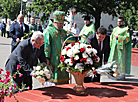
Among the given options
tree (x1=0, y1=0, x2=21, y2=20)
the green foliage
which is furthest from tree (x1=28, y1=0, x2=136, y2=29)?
tree (x1=0, y1=0, x2=21, y2=20)

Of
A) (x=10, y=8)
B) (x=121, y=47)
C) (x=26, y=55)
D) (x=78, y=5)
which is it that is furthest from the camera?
(x=10, y=8)

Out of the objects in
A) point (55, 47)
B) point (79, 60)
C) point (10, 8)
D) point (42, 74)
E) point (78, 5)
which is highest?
point (10, 8)

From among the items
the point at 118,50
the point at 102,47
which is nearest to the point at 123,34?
the point at 118,50

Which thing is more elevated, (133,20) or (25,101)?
(133,20)

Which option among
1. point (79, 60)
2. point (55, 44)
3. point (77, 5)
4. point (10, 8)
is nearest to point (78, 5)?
point (77, 5)

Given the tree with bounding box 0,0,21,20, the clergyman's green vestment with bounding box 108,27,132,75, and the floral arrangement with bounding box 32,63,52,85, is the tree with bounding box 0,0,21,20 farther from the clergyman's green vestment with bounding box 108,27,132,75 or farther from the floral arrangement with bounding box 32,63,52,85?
the floral arrangement with bounding box 32,63,52,85

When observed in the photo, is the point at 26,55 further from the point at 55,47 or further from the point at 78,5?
the point at 78,5

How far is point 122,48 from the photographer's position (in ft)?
27.6

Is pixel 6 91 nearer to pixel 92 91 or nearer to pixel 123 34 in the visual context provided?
pixel 92 91

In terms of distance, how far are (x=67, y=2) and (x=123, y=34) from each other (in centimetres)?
723

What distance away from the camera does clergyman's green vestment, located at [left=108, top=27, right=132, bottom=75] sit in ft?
27.2

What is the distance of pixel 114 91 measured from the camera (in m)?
4.02

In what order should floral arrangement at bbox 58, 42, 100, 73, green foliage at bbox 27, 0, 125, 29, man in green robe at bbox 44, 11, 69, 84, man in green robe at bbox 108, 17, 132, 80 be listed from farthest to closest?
green foliage at bbox 27, 0, 125, 29 → man in green robe at bbox 108, 17, 132, 80 → man in green robe at bbox 44, 11, 69, 84 → floral arrangement at bbox 58, 42, 100, 73

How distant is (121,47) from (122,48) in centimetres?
5
